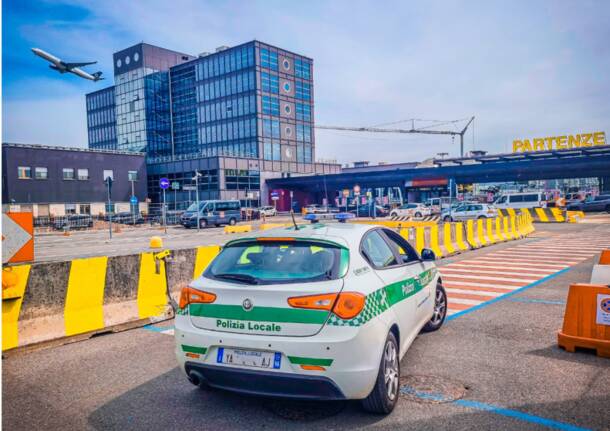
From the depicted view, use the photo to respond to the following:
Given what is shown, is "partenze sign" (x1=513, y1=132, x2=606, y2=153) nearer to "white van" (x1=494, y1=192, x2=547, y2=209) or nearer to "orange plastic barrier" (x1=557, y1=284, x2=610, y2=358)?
"white van" (x1=494, y1=192, x2=547, y2=209)

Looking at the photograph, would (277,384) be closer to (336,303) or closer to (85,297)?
(336,303)

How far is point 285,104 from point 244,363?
7611 cm

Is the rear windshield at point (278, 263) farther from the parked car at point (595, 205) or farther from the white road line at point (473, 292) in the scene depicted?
the parked car at point (595, 205)

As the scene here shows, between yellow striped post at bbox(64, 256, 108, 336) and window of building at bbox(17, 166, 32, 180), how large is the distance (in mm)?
53961

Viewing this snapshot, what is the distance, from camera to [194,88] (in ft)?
273

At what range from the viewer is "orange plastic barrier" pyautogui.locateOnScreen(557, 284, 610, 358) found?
511 centimetres

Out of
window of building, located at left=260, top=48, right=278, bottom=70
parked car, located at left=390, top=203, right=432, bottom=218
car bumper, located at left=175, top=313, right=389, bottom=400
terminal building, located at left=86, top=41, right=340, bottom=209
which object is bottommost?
parked car, located at left=390, top=203, right=432, bottom=218

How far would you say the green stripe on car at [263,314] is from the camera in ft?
11.7

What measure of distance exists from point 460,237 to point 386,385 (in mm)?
13259

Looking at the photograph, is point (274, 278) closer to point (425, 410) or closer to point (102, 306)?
point (425, 410)

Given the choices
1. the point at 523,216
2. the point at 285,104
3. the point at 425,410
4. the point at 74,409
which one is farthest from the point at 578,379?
the point at 285,104

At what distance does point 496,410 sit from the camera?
388 cm

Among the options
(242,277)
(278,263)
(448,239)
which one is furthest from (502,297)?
(448,239)

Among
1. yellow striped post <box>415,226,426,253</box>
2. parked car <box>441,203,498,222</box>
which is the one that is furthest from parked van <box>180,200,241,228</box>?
yellow striped post <box>415,226,426,253</box>
